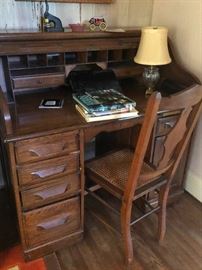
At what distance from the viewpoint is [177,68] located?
168 cm

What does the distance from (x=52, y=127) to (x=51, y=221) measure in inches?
21.1

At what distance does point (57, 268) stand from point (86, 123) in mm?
798

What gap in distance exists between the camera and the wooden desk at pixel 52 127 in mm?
1187

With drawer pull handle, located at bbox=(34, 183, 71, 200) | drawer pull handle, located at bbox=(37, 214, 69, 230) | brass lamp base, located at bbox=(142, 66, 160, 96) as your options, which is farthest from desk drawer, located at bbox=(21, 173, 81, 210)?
brass lamp base, located at bbox=(142, 66, 160, 96)

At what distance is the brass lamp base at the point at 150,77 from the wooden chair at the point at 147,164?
15.3 inches

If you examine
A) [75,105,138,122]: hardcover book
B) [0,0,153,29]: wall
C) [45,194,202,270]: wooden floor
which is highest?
[0,0,153,29]: wall

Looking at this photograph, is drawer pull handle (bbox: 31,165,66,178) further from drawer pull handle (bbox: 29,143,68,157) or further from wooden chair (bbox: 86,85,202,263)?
wooden chair (bbox: 86,85,202,263)

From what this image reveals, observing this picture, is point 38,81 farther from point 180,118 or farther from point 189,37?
point 189,37

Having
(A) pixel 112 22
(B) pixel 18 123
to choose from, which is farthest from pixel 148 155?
(A) pixel 112 22

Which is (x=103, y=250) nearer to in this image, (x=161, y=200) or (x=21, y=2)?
(x=161, y=200)

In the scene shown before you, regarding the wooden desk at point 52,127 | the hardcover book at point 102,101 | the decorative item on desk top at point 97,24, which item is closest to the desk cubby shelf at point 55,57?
the wooden desk at point 52,127

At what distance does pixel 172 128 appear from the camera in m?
1.15

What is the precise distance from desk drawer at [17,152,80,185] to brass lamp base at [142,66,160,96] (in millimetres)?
626

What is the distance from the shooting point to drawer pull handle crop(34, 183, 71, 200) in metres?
1.28
